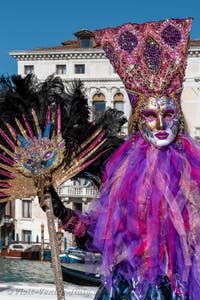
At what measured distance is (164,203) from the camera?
2256 millimetres

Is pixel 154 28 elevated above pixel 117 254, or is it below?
above

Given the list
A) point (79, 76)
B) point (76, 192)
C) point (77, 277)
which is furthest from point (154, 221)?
point (79, 76)

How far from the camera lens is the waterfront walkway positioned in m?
4.05

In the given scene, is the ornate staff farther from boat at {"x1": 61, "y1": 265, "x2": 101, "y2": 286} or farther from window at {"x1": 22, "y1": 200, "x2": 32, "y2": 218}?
window at {"x1": 22, "y1": 200, "x2": 32, "y2": 218}

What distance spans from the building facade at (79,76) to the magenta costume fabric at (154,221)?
14664 mm

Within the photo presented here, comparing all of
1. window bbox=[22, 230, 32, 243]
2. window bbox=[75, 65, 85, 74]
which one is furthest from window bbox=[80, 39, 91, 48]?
window bbox=[22, 230, 32, 243]

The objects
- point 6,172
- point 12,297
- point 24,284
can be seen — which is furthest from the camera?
point 24,284

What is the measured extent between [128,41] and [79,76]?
50.6 feet

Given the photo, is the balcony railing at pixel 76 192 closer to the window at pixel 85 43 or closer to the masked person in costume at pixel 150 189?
the window at pixel 85 43

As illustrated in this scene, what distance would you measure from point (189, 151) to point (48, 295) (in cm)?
214

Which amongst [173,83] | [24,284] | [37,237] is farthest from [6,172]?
[37,237]

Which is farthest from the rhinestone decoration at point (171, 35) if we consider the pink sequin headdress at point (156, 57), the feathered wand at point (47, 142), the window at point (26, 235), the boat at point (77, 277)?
the window at point (26, 235)

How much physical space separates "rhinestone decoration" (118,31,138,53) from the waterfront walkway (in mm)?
2171

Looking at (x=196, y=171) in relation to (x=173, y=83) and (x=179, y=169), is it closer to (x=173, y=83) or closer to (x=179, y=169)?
(x=179, y=169)
